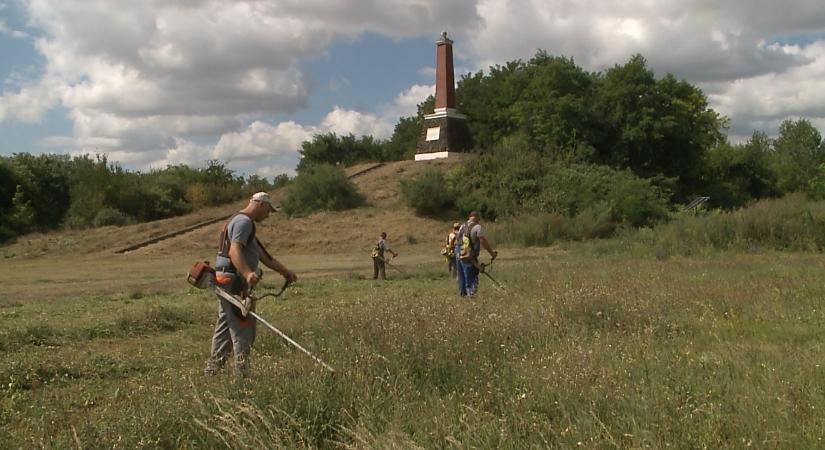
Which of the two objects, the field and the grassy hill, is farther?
the grassy hill

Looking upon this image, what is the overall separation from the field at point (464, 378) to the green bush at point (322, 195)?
27356mm

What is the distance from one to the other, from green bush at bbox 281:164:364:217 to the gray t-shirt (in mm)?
30404

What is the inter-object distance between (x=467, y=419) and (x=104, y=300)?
1197 cm

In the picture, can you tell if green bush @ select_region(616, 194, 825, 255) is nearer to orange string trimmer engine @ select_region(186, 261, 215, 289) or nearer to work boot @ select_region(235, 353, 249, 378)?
orange string trimmer engine @ select_region(186, 261, 215, 289)

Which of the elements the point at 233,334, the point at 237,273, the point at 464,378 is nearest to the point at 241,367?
the point at 233,334

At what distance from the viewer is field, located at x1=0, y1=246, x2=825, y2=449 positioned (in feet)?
13.1

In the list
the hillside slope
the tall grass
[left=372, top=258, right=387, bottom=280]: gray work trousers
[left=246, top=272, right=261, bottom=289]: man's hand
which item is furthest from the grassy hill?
[left=246, top=272, right=261, bottom=289]: man's hand

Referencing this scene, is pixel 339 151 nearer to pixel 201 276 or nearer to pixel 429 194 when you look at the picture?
pixel 429 194

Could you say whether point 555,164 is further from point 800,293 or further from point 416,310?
point 416,310

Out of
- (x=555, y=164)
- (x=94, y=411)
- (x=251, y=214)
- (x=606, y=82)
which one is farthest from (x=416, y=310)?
(x=606, y=82)

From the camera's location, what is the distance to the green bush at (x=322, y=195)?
122ft

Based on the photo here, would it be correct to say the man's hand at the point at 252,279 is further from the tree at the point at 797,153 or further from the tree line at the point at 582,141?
the tree at the point at 797,153

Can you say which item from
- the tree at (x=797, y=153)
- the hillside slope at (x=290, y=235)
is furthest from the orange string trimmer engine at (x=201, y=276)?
the tree at (x=797, y=153)

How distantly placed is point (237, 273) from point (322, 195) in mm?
31385
